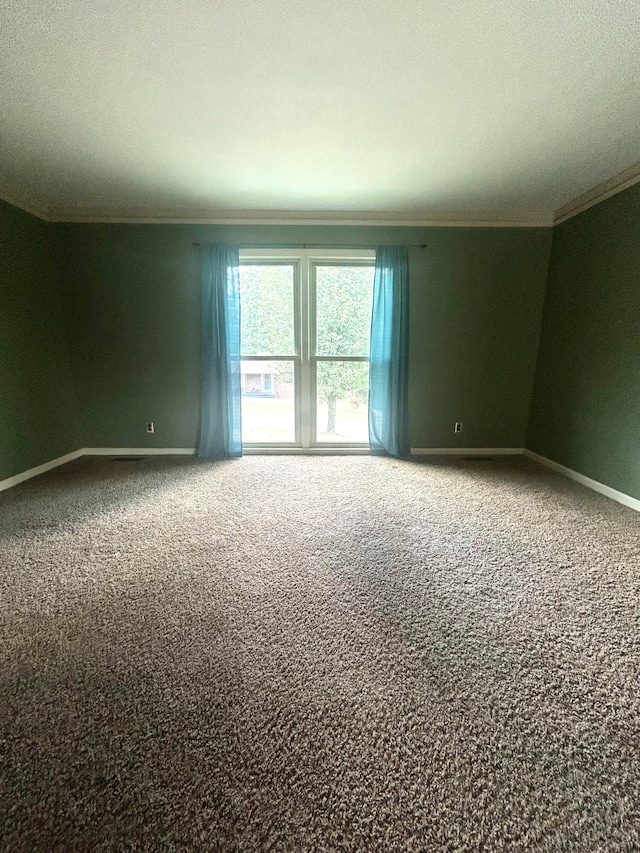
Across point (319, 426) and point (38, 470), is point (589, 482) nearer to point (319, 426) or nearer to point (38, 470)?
point (319, 426)

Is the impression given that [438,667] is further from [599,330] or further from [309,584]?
[599,330]

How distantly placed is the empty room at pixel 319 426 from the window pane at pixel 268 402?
34 millimetres

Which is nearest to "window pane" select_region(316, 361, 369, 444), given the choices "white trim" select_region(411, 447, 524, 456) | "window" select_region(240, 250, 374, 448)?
"window" select_region(240, 250, 374, 448)

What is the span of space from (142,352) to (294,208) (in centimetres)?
215

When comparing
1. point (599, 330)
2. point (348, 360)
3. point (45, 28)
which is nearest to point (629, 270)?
point (599, 330)

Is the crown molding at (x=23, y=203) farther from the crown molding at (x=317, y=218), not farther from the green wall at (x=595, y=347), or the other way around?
the green wall at (x=595, y=347)

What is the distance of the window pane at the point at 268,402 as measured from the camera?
11.5ft

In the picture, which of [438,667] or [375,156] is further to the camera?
[375,156]

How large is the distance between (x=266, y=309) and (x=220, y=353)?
0.69 metres

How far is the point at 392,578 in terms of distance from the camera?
1.62 metres

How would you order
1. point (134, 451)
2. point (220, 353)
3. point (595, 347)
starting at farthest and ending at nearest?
point (134, 451) → point (220, 353) → point (595, 347)

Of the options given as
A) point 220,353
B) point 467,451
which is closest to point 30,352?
point 220,353

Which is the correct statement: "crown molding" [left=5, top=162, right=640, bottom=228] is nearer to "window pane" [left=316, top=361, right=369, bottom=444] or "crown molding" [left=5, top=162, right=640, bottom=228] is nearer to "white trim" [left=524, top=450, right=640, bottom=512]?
"window pane" [left=316, top=361, right=369, bottom=444]

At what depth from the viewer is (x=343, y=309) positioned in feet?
11.3
